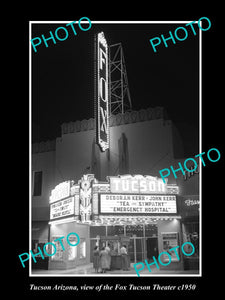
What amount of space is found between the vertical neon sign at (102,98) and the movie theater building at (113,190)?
2602mm

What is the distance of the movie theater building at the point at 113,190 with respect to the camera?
16547 millimetres

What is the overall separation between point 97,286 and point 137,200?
8.94 m

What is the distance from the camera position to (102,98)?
1909 centimetres

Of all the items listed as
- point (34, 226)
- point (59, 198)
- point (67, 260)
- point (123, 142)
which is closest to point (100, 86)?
point (123, 142)

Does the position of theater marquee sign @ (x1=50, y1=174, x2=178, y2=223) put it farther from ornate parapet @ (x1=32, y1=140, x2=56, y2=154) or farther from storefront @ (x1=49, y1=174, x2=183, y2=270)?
ornate parapet @ (x1=32, y1=140, x2=56, y2=154)

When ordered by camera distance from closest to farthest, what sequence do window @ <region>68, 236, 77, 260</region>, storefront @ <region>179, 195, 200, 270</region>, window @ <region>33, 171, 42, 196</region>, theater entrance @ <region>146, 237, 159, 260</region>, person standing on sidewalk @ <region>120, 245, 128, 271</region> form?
storefront @ <region>179, 195, 200, 270</region> < person standing on sidewalk @ <region>120, 245, 128, 271</region> < window @ <region>68, 236, 77, 260</region> < theater entrance @ <region>146, 237, 159, 260</region> < window @ <region>33, 171, 42, 196</region>

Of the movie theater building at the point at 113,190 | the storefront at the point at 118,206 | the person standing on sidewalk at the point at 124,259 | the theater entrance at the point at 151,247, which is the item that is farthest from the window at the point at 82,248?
the person standing on sidewalk at the point at 124,259

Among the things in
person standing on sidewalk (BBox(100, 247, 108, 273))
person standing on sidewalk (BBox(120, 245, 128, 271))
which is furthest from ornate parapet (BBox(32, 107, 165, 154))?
person standing on sidewalk (BBox(100, 247, 108, 273))

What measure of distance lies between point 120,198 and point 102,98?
6.28 metres

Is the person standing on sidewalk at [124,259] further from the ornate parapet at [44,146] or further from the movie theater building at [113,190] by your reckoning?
the ornate parapet at [44,146]

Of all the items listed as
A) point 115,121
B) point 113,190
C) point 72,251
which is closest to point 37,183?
point 115,121

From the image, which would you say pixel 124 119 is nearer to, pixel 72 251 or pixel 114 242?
pixel 114 242

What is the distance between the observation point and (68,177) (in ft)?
79.8

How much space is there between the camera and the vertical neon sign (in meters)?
18.8
